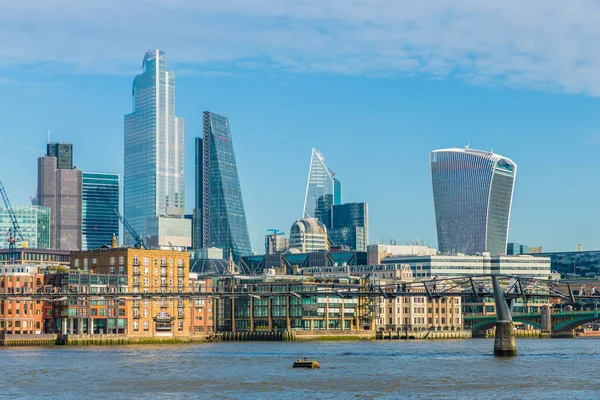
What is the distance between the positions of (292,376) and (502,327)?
32.9 m

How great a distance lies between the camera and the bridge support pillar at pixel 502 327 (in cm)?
14711

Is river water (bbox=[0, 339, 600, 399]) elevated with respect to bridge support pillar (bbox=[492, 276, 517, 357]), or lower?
lower

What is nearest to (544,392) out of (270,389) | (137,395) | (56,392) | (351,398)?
(351,398)

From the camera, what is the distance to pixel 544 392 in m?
111

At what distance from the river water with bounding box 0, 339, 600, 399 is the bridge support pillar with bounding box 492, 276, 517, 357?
2510 mm

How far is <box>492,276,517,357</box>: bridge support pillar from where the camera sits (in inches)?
5792

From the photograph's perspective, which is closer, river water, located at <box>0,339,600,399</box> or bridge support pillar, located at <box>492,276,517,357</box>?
river water, located at <box>0,339,600,399</box>

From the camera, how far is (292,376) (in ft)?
422

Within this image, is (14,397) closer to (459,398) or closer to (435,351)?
(459,398)

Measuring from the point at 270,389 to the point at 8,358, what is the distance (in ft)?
205

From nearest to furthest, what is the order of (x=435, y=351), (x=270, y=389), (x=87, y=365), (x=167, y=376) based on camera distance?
(x=270, y=389)
(x=167, y=376)
(x=87, y=365)
(x=435, y=351)

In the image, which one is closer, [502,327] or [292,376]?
[292,376]

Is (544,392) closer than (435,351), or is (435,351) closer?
(544,392)

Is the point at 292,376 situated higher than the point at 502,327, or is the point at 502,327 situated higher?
the point at 502,327
